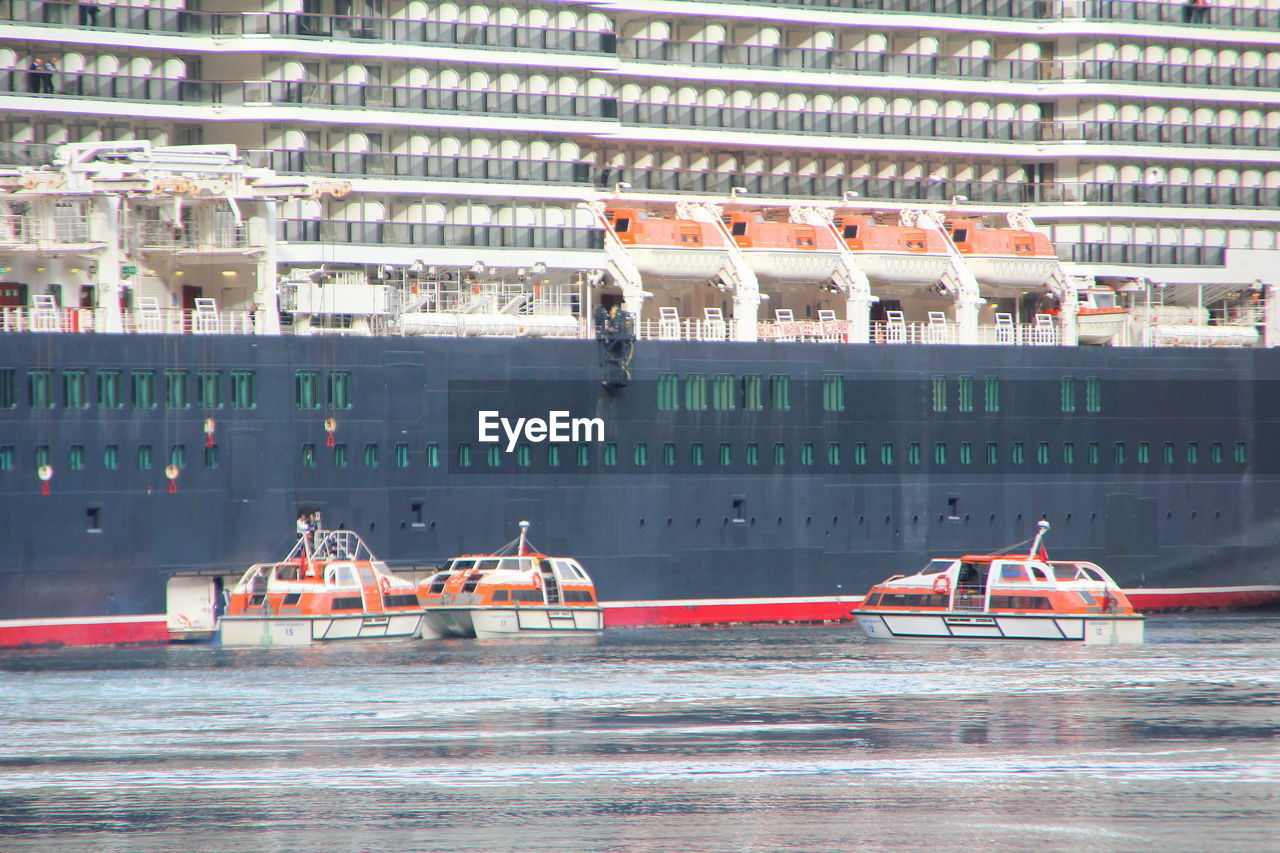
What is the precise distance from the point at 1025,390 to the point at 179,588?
71.4 feet

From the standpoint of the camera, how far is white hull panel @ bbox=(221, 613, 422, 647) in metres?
46.0

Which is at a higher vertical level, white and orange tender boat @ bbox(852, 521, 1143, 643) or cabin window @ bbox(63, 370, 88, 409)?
cabin window @ bbox(63, 370, 88, 409)

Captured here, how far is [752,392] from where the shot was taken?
49.9 metres

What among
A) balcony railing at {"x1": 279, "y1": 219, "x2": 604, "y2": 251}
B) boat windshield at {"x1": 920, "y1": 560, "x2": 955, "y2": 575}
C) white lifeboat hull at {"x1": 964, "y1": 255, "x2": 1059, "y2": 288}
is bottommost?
boat windshield at {"x1": 920, "y1": 560, "x2": 955, "y2": 575}

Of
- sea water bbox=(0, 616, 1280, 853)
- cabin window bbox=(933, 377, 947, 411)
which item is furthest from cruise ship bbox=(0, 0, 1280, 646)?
sea water bbox=(0, 616, 1280, 853)

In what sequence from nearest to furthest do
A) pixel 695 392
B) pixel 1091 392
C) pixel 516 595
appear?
pixel 516 595
pixel 695 392
pixel 1091 392

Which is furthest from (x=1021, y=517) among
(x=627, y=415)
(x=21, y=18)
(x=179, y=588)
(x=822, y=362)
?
(x=21, y=18)

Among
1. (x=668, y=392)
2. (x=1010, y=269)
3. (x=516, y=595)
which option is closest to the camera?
(x=516, y=595)

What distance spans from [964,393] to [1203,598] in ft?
28.9

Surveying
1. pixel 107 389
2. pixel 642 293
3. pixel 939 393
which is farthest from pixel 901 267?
pixel 107 389

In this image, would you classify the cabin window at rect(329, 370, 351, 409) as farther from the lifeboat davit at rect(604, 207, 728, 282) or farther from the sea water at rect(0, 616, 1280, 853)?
the lifeboat davit at rect(604, 207, 728, 282)

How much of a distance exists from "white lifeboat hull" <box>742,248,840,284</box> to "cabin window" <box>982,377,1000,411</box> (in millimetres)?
4906

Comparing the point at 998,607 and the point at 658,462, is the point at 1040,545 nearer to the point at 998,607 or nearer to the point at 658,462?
the point at 998,607

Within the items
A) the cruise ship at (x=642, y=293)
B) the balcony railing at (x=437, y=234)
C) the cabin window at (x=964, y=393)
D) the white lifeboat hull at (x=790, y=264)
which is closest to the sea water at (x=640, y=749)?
the cruise ship at (x=642, y=293)
